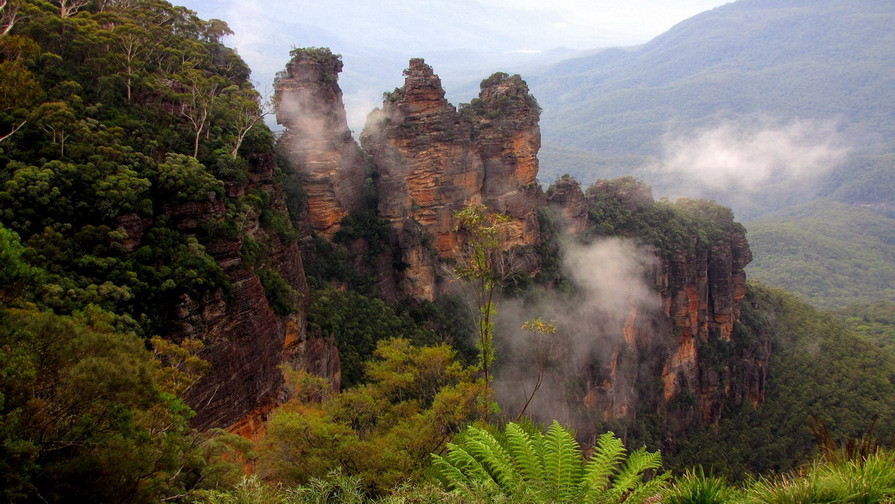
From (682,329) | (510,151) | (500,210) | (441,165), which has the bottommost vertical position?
(682,329)

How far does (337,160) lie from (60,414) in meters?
29.0

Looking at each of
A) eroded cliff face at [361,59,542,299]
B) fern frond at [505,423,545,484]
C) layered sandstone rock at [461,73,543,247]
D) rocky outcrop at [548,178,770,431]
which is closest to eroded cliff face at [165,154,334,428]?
fern frond at [505,423,545,484]

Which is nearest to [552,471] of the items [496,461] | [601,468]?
[601,468]

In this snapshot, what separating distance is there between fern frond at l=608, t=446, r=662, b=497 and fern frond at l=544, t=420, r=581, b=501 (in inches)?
26.8

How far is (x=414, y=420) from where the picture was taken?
16.2 meters

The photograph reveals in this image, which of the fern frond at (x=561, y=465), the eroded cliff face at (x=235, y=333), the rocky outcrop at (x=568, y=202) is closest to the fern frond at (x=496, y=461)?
the fern frond at (x=561, y=465)

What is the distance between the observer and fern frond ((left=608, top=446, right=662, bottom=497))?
9660 mm

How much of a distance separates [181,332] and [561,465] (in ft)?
37.8

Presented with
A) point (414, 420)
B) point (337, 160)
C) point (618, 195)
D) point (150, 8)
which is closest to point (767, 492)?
point (414, 420)

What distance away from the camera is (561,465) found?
1005 cm

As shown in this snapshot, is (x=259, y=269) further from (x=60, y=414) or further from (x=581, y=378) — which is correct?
(x=581, y=378)

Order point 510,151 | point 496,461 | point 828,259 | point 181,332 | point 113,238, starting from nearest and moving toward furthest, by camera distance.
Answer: point 496,461 < point 113,238 < point 181,332 < point 510,151 < point 828,259

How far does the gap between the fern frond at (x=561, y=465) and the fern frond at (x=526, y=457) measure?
0.54 ft

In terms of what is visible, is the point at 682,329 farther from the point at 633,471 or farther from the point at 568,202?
the point at 633,471
